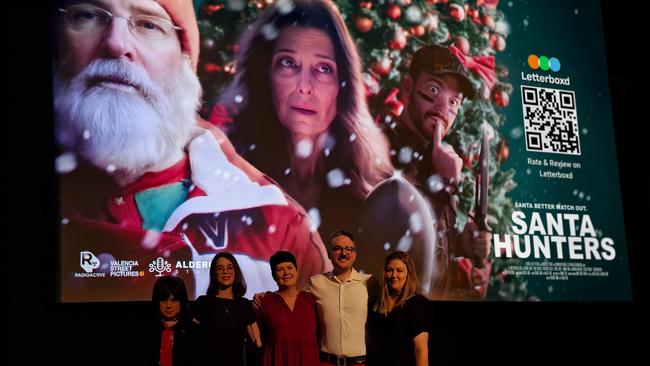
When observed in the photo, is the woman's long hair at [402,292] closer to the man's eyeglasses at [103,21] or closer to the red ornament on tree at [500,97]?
the man's eyeglasses at [103,21]

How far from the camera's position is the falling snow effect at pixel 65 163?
3893mm

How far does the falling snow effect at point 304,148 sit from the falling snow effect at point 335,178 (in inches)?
5.7

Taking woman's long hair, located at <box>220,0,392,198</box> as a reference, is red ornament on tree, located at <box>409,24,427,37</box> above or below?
above

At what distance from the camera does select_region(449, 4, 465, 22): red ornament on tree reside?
4844mm

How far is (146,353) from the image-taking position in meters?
4.13

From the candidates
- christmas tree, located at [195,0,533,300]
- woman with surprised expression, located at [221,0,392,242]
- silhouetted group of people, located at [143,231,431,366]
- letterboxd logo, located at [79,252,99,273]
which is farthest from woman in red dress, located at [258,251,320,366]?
christmas tree, located at [195,0,533,300]

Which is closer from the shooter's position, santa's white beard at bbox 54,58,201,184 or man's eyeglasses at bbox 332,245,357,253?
man's eyeglasses at bbox 332,245,357,253

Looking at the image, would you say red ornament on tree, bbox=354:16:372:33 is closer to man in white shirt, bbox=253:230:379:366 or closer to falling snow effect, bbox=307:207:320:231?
falling snow effect, bbox=307:207:320:231

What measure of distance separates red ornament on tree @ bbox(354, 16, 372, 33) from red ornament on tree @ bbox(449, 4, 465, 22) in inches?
19.8

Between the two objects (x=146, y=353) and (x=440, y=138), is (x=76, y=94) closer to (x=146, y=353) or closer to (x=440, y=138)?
(x=146, y=353)

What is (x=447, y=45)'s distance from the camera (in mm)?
4805

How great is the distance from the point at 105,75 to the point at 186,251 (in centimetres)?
86

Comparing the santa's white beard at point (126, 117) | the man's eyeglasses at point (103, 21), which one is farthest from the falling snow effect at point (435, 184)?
the man's eyeglasses at point (103, 21)

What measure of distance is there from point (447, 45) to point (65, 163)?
208 cm
